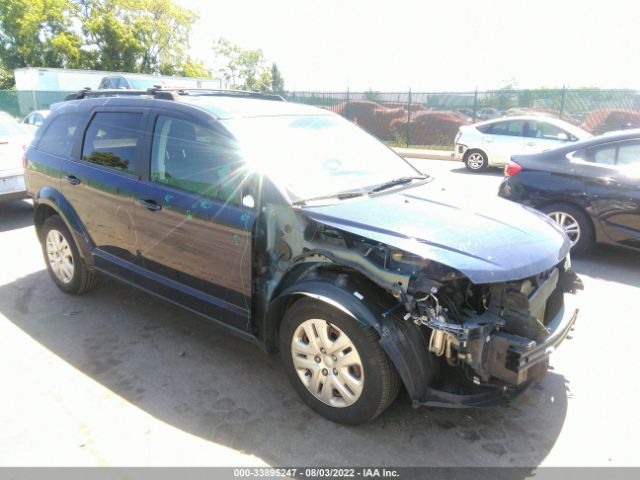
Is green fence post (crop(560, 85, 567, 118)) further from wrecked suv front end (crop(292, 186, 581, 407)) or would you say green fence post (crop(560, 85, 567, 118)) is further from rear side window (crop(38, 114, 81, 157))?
rear side window (crop(38, 114, 81, 157))

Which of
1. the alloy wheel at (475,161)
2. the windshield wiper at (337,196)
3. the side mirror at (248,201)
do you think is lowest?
the alloy wheel at (475,161)

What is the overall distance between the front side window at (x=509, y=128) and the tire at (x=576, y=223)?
771 cm

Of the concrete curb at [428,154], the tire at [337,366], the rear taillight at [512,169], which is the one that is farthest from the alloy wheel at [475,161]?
the tire at [337,366]

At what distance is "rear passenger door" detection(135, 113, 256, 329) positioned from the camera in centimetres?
317

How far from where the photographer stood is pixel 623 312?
171 inches

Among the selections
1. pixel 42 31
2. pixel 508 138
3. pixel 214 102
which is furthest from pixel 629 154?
pixel 42 31

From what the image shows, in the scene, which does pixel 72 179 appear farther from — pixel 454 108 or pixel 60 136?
pixel 454 108

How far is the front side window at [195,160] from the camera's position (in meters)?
3.22

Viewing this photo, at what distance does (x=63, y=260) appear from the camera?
4.74 m

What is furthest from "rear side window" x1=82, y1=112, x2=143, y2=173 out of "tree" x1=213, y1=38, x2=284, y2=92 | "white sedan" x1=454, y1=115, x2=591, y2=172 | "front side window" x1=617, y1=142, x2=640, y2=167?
"tree" x1=213, y1=38, x2=284, y2=92

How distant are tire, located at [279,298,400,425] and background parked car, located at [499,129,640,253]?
362 centimetres

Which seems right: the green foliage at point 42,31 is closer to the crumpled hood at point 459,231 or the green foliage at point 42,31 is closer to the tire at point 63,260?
the tire at point 63,260

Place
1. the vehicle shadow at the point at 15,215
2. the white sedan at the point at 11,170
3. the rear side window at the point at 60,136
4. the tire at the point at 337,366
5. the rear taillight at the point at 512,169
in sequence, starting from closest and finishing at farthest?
the tire at the point at 337,366 → the rear side window at the point at 60,136 → the rear taillight at the point at 512,169 → the white sedan at the point at 11,170 → the vehicle shadow at the point at 15,215

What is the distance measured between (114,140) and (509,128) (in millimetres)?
11398
